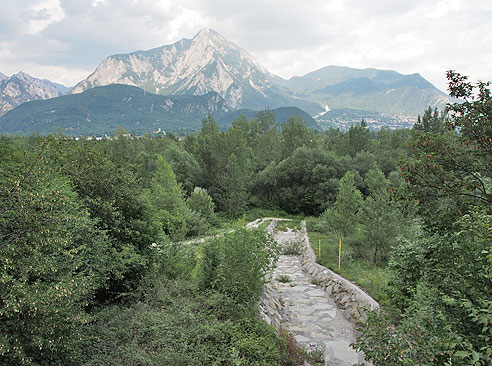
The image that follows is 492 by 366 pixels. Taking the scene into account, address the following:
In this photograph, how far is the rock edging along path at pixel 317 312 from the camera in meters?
7.24

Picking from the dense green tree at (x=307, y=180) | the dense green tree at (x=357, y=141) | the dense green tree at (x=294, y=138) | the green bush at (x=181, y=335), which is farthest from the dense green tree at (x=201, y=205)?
the dense green tree at (x=357, y=141)

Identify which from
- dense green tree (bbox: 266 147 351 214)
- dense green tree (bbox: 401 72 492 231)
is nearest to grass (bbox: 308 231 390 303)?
dense green tree (bbox: 401 72 492 231)

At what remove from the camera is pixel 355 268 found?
476 inches

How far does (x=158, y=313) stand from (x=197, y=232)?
14764mm

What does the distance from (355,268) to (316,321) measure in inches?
160

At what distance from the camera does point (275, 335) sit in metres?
6.55

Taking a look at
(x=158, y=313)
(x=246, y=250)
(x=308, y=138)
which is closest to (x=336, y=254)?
(x=246, y=250)

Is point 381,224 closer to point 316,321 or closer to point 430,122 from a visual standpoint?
point 316,321

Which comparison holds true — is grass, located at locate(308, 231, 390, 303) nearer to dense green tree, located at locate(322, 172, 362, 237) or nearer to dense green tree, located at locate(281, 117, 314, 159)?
dense green tree, located at locate(322, 172, 362, 237)

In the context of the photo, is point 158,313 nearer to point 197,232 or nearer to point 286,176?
point 197,232

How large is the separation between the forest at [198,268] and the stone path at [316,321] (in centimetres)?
125

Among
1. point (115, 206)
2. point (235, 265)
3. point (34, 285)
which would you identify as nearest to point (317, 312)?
point (235, 265)

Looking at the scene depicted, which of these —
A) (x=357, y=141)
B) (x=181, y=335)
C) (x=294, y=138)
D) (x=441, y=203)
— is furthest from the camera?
(x=357, y=141)

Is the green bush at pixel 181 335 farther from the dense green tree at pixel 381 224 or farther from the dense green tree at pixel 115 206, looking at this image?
the dense green tree at pixel 381 224
